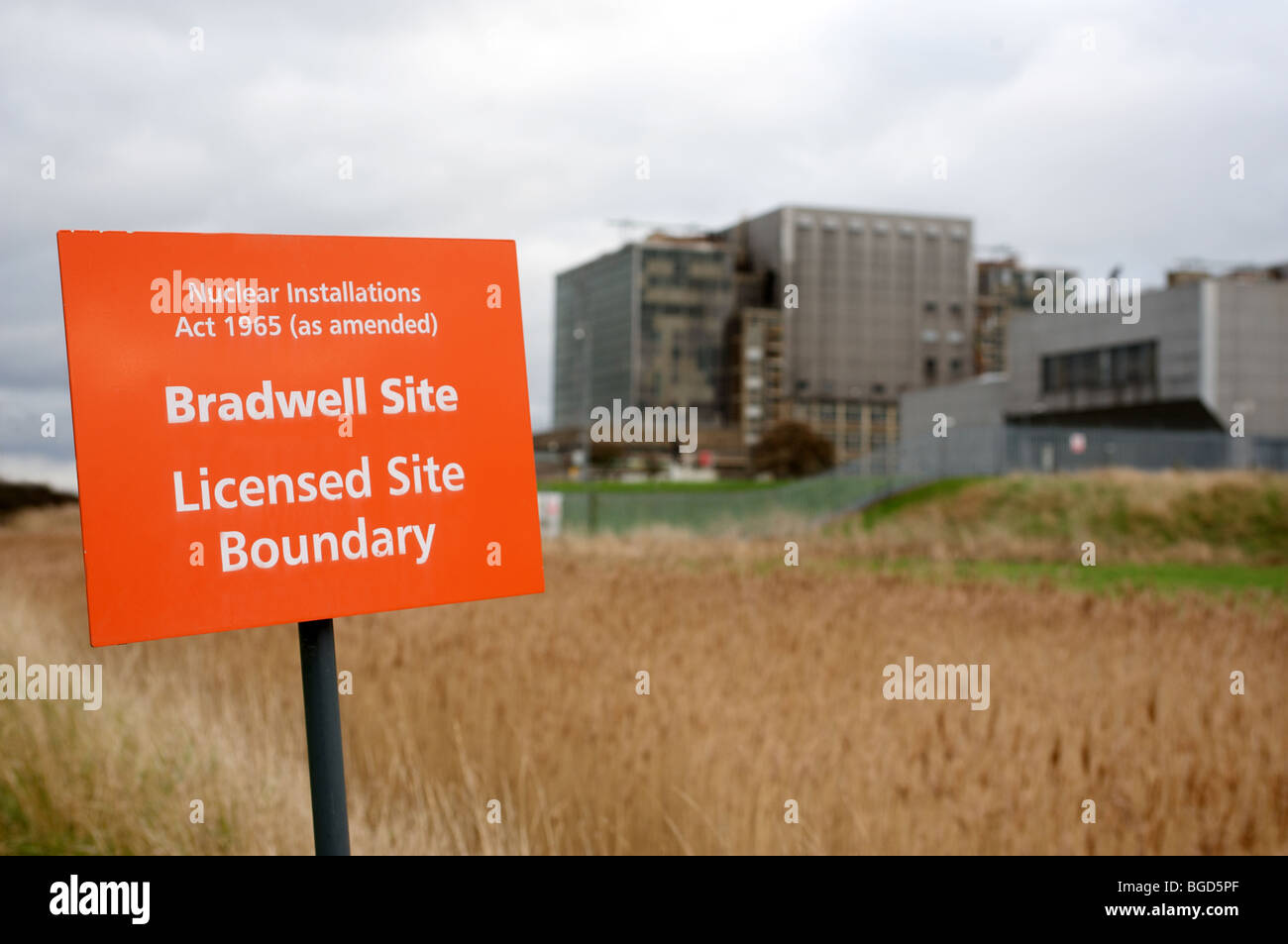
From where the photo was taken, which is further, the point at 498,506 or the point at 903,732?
the point at 903,732

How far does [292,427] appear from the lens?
2617 millimetres

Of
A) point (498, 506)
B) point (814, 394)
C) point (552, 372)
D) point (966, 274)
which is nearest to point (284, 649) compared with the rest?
point (498, 506)

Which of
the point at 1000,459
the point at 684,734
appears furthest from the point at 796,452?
the point at 684,734

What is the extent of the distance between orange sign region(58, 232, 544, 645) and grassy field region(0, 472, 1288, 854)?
5.95ft

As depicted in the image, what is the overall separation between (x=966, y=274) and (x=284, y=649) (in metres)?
134

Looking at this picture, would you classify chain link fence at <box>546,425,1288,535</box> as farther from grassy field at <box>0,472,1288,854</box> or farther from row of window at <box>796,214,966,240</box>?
row of window at <box>796,214,966,240</box>

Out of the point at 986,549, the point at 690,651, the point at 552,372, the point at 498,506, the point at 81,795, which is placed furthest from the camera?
the point at 552,372

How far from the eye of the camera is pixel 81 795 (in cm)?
481

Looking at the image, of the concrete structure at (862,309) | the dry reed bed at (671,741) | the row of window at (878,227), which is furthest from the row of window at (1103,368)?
the row of window at (878,227)

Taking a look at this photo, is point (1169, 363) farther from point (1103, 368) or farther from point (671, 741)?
point (671, 741)

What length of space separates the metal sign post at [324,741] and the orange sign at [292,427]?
169mm

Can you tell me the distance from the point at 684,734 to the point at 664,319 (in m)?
127
